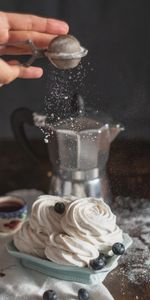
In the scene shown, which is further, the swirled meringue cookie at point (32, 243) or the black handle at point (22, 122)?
the black handle at point (22, 122)

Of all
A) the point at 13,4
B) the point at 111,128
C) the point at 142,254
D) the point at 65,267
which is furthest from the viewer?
the point at 13,4

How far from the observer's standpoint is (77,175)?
50.4 inches

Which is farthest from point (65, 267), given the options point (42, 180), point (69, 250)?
point (42, 180)

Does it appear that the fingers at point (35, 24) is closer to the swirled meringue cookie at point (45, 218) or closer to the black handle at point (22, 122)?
the black handle at point (22, 122)

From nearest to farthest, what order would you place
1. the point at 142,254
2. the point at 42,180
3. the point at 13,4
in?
1. the point at 142,254
2. the point at 42,180
3. the point at 13,4

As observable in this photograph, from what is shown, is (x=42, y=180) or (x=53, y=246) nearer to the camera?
(x=53, y=246)

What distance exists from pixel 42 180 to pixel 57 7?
45 centimetres

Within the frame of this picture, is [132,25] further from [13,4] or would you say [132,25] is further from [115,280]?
[115,280]

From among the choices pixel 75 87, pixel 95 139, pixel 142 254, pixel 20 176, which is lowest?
pixel 20 176

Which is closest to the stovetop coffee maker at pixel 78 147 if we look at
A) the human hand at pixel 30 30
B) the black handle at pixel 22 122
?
the black handle at pixel 22 122

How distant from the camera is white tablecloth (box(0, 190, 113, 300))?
991 mm

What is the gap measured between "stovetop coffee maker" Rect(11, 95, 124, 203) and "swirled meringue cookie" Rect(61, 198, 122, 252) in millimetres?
179

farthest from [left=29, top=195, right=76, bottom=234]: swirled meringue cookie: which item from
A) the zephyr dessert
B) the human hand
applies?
the human hand

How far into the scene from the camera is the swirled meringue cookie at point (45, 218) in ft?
3.46
